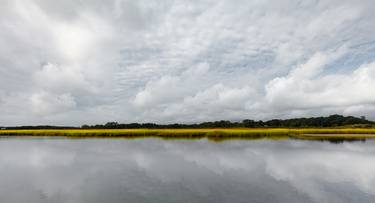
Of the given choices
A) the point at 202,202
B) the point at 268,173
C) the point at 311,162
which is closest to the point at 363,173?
the point at 311,162

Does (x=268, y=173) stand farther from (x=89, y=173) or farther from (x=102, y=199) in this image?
(x=89, y=173)

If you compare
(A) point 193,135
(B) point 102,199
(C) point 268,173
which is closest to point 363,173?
(C) point 268,173

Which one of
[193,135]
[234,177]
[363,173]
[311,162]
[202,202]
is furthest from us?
[193,135]

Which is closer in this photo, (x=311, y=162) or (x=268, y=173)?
(x=268, y=173)

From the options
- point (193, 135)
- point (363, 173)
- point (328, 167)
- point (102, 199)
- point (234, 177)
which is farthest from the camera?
point (193, 135)

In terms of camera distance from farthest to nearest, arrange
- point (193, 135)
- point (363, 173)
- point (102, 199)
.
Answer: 1. point (193, 135)
2. point (363, 173)
3. point (102, 199)

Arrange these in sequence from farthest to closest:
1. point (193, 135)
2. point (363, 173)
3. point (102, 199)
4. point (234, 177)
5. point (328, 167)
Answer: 1. point (193, 135)
2. point (328, 167)
3. point (363, 173)
4. point (234, 177)
5. point (102, 199)

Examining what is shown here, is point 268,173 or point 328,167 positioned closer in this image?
point 268,173

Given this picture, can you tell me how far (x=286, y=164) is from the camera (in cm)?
1902

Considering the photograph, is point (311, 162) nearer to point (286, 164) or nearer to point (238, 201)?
point (286, 164)

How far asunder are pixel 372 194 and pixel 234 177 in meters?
7.01

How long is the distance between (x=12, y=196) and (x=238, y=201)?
11.1 meters

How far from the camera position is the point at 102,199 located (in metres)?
11.1

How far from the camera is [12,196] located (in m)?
11.8
